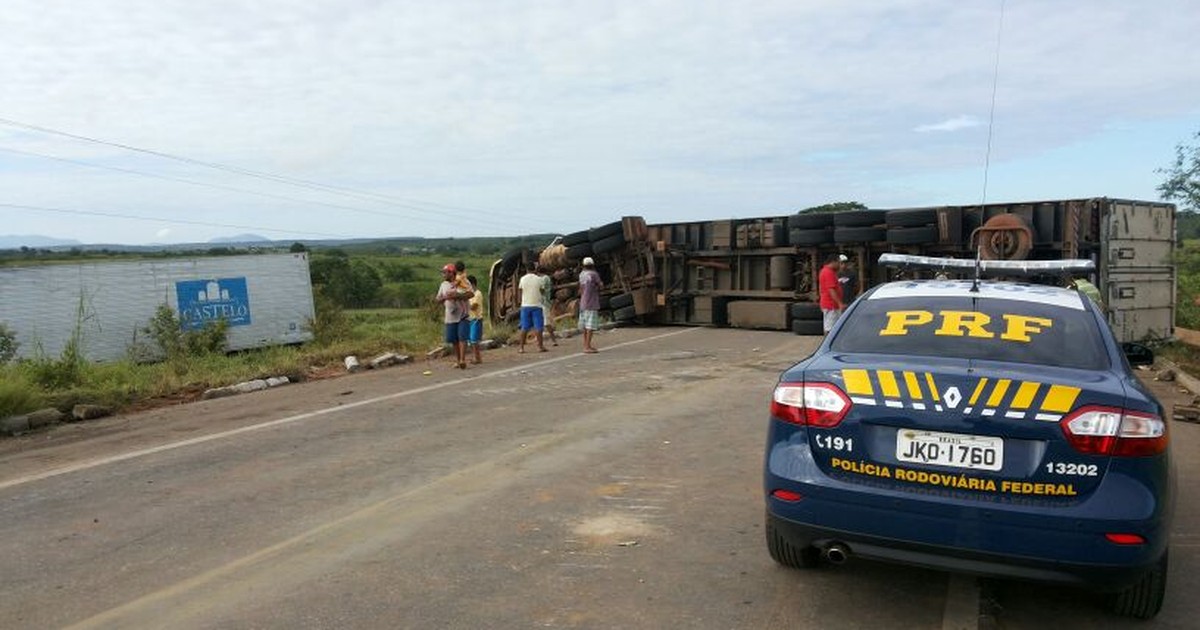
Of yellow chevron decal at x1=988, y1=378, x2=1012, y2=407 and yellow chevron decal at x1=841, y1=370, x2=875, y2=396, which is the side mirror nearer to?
yellow chevron decal at x1=988, y1=378, x2=1012, y2=407

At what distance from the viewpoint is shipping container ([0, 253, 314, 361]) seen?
24000mm

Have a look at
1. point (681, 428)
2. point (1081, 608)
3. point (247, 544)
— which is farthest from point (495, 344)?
point (1081, 608)

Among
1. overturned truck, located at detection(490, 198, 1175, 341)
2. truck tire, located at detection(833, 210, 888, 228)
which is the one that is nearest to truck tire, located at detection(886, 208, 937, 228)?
overturned truck, located at detection(490, 198, 1175, 341)

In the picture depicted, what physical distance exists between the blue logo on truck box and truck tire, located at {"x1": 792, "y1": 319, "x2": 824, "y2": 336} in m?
16.9

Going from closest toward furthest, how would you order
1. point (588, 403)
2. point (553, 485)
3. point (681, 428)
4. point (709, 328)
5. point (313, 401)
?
point (553, 485) < point (681, 428) < point (588, 403) < point (313, 401) < point (709, 328)

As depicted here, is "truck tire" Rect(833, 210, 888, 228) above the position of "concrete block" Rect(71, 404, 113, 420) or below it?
above

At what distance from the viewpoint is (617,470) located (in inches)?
262

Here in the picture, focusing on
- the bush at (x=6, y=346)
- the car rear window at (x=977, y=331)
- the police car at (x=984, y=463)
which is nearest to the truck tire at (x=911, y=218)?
the car rear window at (x=977, y=331)

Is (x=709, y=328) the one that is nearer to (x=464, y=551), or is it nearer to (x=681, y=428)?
(x=681, y=428)

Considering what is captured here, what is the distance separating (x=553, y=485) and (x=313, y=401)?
541 cm

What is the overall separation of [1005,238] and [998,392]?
1294cm

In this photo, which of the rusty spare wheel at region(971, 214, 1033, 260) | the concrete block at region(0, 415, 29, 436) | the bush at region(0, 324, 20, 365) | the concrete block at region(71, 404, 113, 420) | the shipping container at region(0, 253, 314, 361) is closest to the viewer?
the concrete block at region(0, 415, 29, 436)

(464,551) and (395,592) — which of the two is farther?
(464,551)

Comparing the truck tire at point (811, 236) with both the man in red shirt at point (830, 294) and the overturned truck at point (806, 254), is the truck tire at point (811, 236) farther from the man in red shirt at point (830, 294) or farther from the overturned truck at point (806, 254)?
the man in red shirt at point (830, 294)
